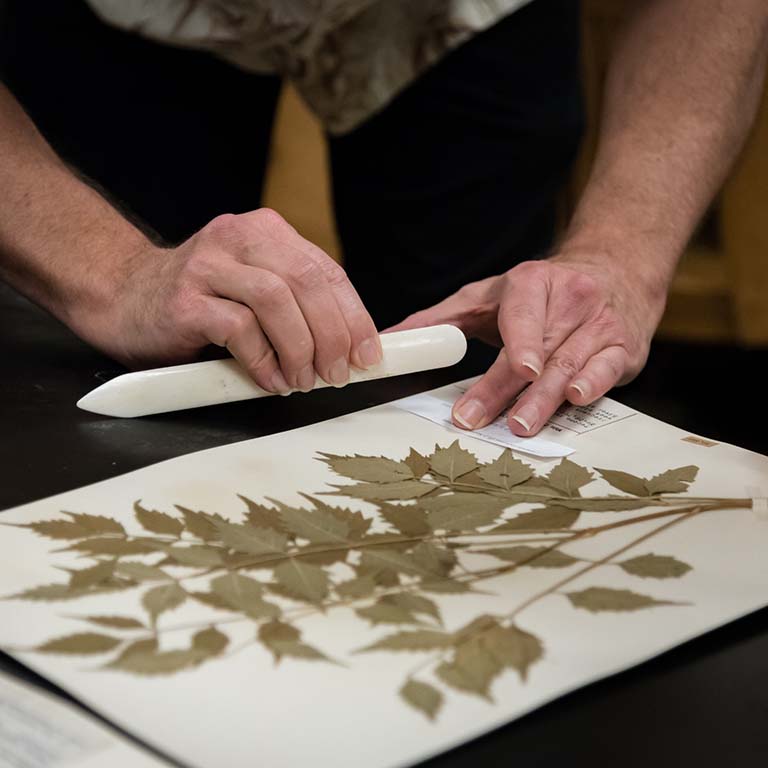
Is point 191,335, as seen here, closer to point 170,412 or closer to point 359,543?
point 170,412

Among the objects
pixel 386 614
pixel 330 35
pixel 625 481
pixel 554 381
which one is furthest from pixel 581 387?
pixel 330 35

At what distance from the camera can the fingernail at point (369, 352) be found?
30.8 inches

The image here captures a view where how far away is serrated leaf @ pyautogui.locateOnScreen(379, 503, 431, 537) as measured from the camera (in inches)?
22.6

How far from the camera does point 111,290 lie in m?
0.85

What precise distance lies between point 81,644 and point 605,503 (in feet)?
1.02

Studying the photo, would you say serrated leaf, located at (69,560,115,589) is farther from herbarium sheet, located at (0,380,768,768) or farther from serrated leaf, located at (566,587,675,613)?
serrated leaf, located at (566,587,675,613)

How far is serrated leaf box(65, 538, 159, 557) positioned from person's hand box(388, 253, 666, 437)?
0.95 feet

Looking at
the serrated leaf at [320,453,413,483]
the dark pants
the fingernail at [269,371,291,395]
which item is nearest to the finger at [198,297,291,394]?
the fingernail at [269,371,291,395]

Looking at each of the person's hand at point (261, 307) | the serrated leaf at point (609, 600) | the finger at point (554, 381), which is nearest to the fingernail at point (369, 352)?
the person's hand at point (261, 307)

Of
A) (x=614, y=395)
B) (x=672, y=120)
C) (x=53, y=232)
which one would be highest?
(x=672, y=120)

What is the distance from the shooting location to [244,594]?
49cm

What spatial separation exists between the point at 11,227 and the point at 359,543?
525 mm

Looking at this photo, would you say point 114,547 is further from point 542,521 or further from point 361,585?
point 542,521

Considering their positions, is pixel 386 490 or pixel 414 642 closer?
pixel 414 642
